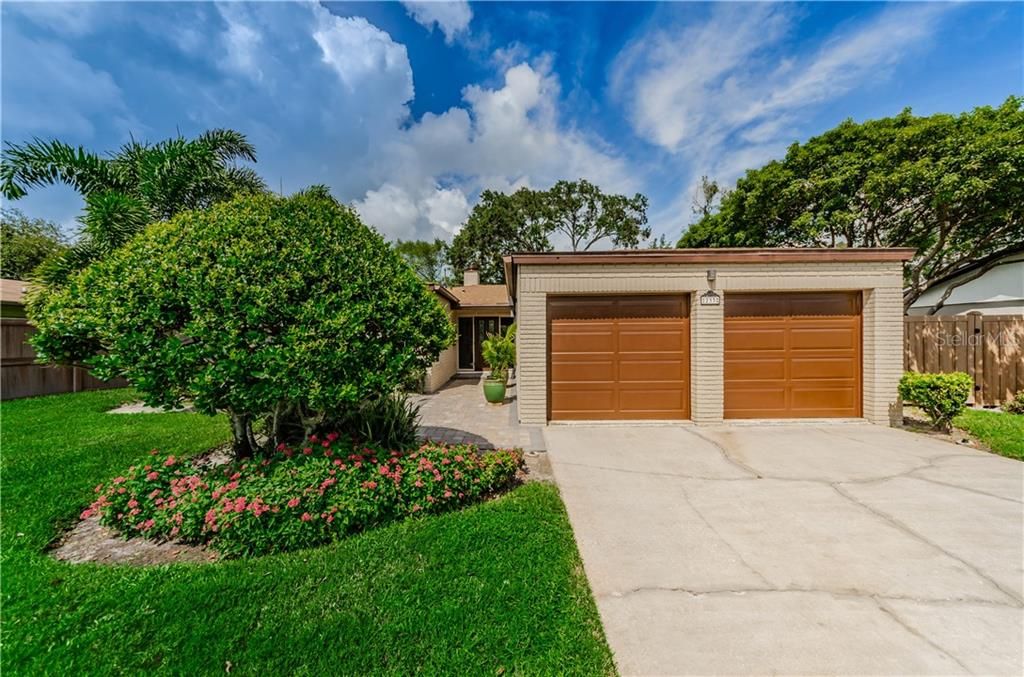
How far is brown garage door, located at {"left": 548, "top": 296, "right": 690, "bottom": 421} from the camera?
662 cm

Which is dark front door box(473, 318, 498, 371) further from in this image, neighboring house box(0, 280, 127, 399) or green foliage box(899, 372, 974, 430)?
green foliage box(899, 372, 974, 430)

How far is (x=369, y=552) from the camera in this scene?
275cm

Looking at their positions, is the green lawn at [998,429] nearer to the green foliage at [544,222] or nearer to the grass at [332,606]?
the grass at [332,606]

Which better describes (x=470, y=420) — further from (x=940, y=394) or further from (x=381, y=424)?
(x=940, y=394)

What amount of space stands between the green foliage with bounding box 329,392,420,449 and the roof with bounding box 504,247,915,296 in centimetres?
343

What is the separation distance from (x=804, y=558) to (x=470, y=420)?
5.32 metres

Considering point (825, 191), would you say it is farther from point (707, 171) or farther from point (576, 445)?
point (576, 445)

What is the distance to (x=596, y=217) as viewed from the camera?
24.4 meters

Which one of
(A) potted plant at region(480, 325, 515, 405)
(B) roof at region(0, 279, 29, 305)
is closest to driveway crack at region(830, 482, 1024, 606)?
(A) potted plant at region(480, 325, 515, 405)

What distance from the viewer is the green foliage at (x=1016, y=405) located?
22.9 ft

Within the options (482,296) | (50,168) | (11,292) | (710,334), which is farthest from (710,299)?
(11,292)

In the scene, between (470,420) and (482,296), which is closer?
(470,420)

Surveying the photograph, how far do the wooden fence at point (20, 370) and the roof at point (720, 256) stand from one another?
443 inches

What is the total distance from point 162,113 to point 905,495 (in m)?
13.8
